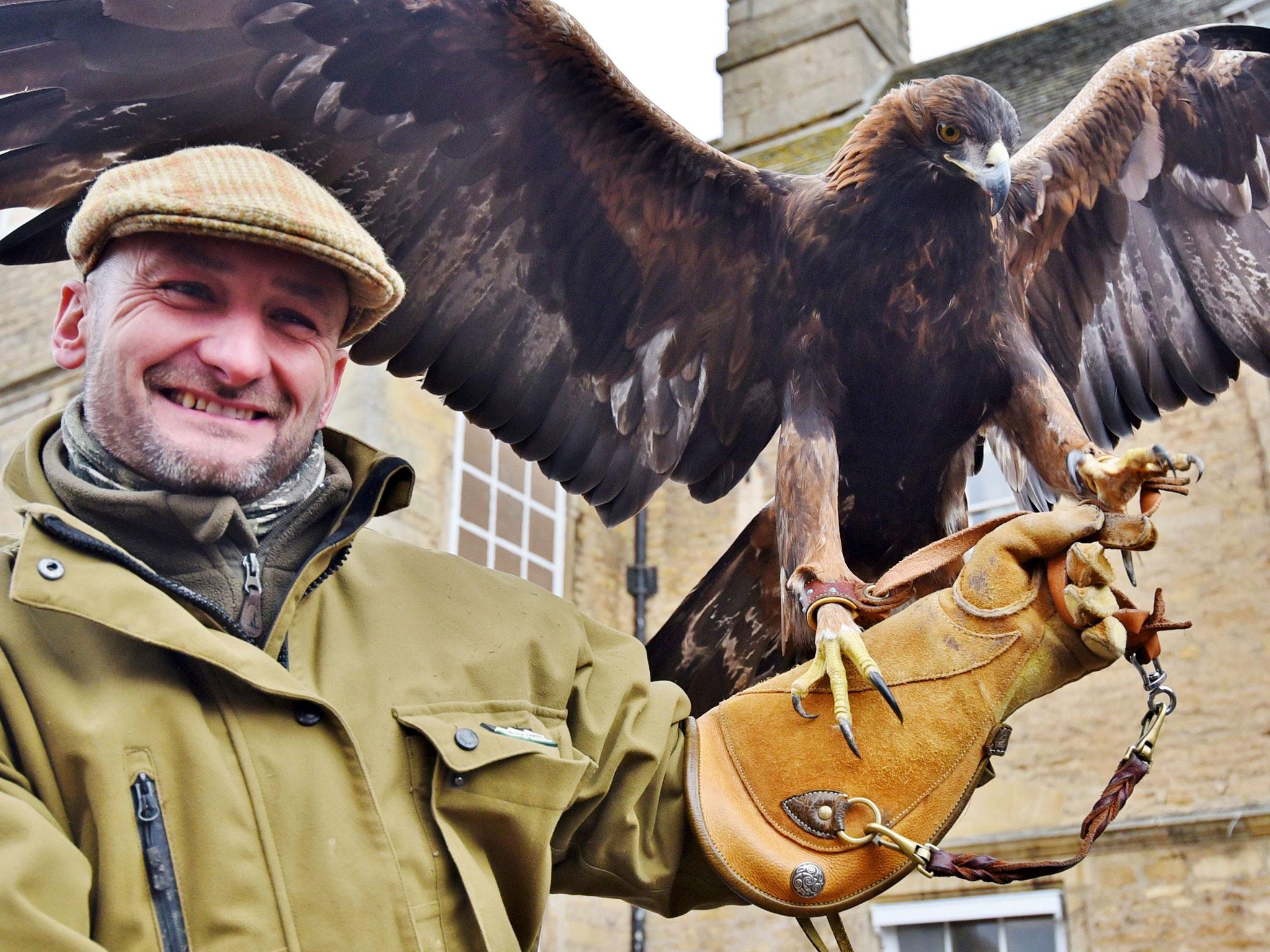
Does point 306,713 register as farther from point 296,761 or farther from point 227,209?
point 227,209

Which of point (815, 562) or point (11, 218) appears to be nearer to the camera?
point (815, 562)

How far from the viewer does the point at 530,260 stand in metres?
2.30

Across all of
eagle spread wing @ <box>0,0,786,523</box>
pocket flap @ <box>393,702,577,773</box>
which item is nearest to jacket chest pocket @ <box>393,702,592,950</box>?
pocket flap @ <box>393,702,577,773</box>

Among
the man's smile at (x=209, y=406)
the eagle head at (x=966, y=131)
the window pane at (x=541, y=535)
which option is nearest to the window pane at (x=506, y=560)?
the window pane at (x=541, y=535)

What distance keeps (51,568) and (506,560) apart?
24.1 ft

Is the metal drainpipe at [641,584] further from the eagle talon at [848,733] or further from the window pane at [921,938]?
the eagle talon at [848,733]

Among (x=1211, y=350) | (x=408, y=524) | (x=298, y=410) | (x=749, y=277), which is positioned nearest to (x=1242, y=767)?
(x=408, y=524)

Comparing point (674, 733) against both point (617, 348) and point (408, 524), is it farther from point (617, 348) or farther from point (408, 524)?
point (408, 524)

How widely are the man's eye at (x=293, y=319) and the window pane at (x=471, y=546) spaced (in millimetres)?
6722

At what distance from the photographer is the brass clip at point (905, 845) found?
167cm

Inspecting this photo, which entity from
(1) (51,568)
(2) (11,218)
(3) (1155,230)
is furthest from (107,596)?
(2) (11,218)

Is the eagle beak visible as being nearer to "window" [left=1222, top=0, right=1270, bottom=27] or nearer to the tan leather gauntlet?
the tan leather gauntlet

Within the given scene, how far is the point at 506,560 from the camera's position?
8.69 meters

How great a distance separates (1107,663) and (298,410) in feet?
3.67
